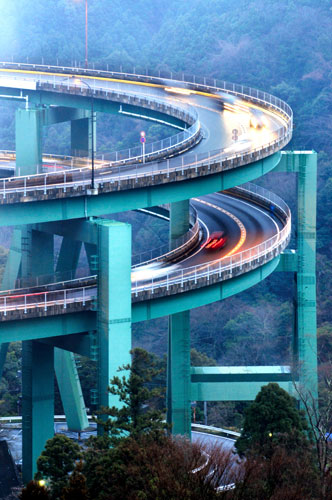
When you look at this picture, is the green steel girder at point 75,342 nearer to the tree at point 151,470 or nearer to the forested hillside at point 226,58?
the tree at point 151,470

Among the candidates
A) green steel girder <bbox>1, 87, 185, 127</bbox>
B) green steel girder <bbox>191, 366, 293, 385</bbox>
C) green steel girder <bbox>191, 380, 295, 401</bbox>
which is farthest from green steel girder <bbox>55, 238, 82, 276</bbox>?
green steel girder <bbox>191, 380, 295, 401</bbox>

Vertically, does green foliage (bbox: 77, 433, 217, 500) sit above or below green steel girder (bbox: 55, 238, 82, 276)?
below

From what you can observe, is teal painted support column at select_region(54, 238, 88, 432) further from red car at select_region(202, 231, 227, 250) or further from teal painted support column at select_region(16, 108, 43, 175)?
red car at select_region(202, 231, 227, 250)

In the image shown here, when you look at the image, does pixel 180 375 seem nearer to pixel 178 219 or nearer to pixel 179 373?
pixel 179 373

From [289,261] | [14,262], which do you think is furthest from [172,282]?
[289,261]

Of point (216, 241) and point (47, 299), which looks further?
point (216, 241)

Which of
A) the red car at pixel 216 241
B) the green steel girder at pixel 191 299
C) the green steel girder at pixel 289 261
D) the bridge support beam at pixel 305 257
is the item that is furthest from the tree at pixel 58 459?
the green steel girder at pixel 289 261
